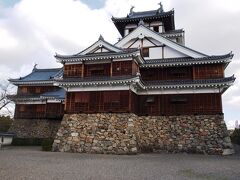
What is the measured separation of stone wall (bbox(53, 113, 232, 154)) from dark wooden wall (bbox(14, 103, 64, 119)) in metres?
9.67

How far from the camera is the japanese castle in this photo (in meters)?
22.3

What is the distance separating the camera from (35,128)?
33219mm

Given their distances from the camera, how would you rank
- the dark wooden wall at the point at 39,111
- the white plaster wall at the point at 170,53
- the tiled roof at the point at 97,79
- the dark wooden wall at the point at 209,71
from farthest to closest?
the dark wooden wall at the point at 39,111
the white plaster wall at the point at 170,53
the dark wooden wall at the point at 209,71
the tiled roof at the point at 97,79

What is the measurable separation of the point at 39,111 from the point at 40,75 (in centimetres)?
716

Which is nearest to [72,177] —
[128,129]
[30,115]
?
[128,129]

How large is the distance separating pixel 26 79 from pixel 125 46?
1680cm

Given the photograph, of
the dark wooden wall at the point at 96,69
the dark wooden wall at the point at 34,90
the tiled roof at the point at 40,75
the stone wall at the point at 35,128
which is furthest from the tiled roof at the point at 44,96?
the dark wooden wall at the point at 96,69

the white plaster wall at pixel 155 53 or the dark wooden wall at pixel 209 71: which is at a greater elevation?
the white plaster wall at pixel 155 53

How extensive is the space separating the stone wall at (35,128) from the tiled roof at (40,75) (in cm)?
578

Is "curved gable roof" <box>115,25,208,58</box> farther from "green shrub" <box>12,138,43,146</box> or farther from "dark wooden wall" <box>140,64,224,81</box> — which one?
"green shrub" <box>12,138,43,146</box>

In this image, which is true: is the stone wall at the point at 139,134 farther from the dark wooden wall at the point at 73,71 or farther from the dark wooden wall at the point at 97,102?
the dark wooden wall at the point at 73,71

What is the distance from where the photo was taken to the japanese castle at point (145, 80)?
22331mm

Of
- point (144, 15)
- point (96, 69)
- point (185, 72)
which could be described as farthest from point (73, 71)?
point (144, 15)

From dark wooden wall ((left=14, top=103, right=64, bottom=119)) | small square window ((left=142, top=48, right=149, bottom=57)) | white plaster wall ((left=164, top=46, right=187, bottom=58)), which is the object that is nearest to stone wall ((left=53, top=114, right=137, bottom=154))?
small square window ((left=142, top=48, right=149, bottom=57))
